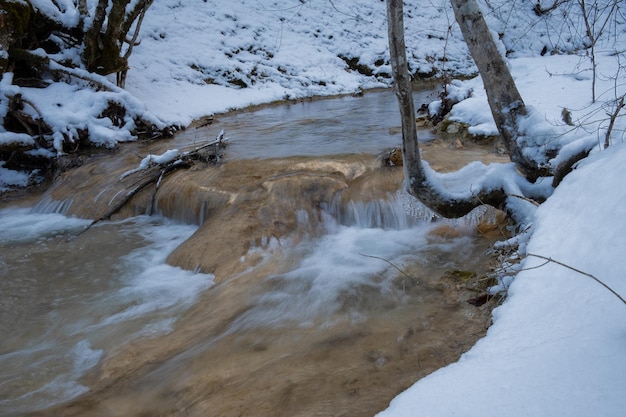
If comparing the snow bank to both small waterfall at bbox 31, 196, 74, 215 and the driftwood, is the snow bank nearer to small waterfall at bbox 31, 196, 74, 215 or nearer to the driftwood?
the driftwood

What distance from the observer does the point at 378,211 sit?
14.3ft

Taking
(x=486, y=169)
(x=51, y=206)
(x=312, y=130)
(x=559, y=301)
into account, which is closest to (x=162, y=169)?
(x=51, y=206)

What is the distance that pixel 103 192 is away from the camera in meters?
5.42

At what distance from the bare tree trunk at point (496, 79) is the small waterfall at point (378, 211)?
1.42 metres

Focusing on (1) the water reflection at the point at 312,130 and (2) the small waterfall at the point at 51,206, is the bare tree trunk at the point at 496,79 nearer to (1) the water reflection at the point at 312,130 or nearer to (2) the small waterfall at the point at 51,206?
(1) the water reflection at the point at 312,130

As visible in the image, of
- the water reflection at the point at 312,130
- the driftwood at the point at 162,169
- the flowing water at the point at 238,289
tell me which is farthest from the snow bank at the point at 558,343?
the driftwood at the point at 162,169

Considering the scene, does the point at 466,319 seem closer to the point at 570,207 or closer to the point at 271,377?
the point at 570,207

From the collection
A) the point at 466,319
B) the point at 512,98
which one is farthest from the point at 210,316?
the point at 512,98

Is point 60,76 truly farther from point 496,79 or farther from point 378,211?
point 496,79

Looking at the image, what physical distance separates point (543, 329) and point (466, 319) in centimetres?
99

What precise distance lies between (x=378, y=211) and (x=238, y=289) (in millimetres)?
1747

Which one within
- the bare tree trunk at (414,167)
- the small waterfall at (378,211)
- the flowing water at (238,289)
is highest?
the bare tree trunk at (414,167)

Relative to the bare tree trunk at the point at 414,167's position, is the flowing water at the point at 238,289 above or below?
below

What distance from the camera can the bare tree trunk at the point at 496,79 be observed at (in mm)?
2693
